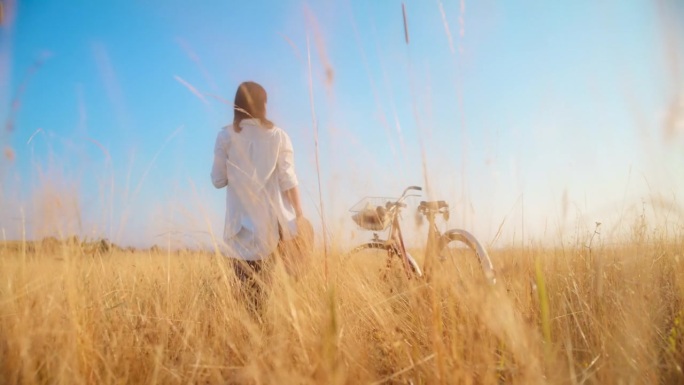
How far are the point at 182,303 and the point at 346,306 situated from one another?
1025mm

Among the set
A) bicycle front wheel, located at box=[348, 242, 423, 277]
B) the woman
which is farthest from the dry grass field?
bicycle front wheel, located at box=[348, 242, 423, 277]

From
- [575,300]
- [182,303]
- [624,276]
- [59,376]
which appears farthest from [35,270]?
[624,276]

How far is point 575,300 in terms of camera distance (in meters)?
1.86

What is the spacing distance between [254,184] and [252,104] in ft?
1.72

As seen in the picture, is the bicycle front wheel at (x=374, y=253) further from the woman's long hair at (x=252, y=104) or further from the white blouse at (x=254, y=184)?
the woman's long hair at (x=252, y=104)

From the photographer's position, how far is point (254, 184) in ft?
6.93

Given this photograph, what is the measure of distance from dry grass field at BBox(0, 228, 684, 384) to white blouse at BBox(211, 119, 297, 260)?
341 mm

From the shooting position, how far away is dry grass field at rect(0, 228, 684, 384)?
3.40ft

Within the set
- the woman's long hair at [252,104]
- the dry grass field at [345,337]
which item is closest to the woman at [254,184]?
the woman's long hair at [252,104]

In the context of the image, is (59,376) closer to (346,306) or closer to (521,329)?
(346,306)

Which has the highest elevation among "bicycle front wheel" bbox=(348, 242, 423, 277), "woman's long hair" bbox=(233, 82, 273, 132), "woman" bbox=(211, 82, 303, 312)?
"woman's long hair" bbox=(233, 82, 273, 132)

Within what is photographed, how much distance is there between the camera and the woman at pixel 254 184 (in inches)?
84.9

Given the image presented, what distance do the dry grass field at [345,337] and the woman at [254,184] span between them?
12.3 inches

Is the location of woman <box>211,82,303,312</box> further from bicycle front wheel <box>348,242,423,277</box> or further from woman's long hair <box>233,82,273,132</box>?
bicycle front wheel <box>348,242,423,277</box>
